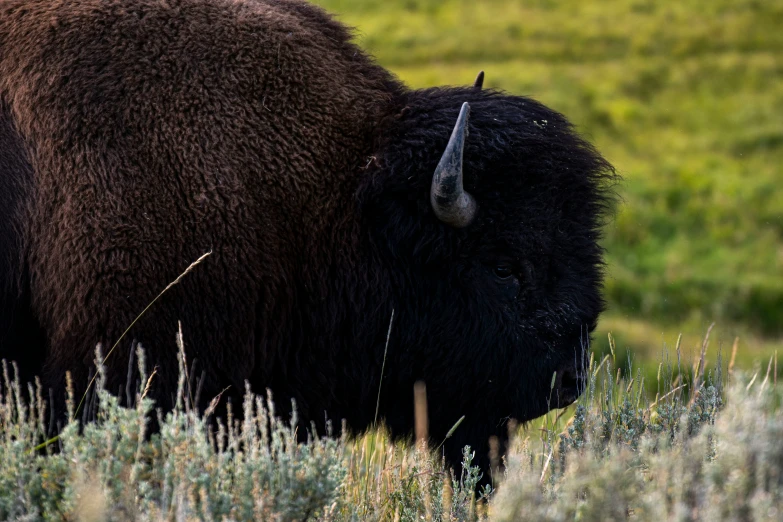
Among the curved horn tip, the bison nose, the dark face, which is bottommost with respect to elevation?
the bison nose

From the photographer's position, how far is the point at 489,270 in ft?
13.9

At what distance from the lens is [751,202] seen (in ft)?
66.1

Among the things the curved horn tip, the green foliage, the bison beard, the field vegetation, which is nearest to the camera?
the field vegetation

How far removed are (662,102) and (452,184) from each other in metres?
21.9

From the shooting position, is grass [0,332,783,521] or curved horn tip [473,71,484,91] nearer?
grass [0,332,783,521]

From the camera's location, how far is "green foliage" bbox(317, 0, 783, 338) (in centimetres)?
1767

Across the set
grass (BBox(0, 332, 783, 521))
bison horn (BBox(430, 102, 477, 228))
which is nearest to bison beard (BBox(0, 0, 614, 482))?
bison horn (BBox(430, 102, 477, 228))

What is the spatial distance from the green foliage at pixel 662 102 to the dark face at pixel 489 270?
39.6ft

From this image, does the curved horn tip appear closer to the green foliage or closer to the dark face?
the dark face

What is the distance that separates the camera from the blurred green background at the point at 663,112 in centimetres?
1708

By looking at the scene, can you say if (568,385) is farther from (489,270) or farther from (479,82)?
(479,82)

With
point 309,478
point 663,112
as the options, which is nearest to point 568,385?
point 309,478

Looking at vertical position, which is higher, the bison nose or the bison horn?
the bison horn

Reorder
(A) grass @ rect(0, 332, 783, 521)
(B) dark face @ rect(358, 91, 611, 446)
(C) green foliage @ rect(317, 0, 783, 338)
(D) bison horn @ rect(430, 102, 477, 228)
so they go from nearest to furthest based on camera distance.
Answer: (A) grass @ rect(0, 332, 783, 521), (D) bison horn @ rect(430, 102, 477, 228), (B) dark face @ rect(358, 91, 611, 446), (C) green foliage @ rect(317, 0, 783, 338)
